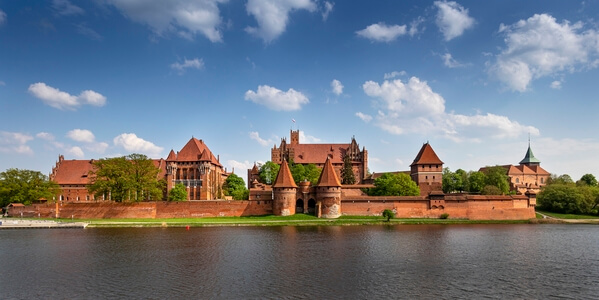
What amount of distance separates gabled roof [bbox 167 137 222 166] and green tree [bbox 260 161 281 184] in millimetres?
7984

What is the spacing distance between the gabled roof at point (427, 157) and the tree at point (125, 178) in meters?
35.2

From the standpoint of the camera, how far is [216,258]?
78.3ft

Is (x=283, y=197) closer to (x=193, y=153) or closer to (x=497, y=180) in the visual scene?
(x=193, y=153)

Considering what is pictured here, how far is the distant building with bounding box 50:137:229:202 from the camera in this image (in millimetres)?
60812

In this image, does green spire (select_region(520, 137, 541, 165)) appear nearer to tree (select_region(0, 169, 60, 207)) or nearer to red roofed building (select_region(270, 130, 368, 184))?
red roofed building (select_region(270, 130, 368, 184))

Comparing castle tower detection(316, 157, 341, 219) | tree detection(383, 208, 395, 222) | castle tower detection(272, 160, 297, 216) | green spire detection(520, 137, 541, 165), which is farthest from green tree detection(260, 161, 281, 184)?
green spire detection(520, 137, 541, 165)

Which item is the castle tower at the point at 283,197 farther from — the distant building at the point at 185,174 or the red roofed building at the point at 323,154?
the red roofed building at the point at 323,154

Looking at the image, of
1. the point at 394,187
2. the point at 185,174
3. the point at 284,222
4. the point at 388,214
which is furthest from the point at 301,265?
the point at 185,174

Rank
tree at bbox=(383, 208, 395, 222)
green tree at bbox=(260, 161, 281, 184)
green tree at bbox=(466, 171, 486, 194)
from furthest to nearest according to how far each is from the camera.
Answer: green tree at bbox=(260, 161, 281, 184)
green tree at bbox=(466, 171, 486, 194)
tree at bbox=(383, 208, 395, 222)

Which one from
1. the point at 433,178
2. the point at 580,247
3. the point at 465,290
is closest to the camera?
the point at 465,290

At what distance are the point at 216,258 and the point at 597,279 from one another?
758 inches

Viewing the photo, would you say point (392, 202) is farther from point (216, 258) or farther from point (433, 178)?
point (216, 258)

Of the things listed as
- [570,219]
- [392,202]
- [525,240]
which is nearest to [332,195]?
[392,202]

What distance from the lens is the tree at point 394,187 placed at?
5088 centimetres
